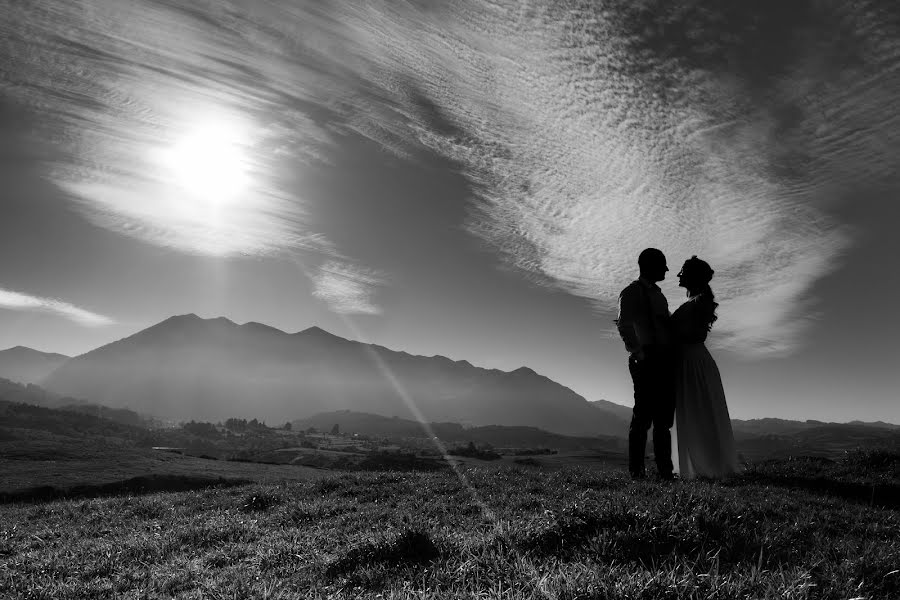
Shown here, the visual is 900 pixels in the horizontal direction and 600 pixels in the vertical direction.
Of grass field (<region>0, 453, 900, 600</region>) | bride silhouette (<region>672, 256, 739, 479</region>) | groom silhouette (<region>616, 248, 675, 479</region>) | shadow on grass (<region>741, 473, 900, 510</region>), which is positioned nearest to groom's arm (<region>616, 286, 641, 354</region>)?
groom silhouette (<region>616, 248, 675, 479</region>)

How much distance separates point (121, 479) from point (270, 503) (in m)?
22.2

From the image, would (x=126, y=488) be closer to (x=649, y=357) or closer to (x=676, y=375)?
(x=649, y=357)

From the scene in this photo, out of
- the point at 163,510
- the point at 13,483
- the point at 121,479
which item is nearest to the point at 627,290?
the point at 163,510

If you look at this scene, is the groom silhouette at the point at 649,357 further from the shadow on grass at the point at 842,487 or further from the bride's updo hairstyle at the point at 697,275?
the shadow on grass at the point at 842,487

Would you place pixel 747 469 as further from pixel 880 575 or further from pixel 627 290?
pixel 880 575

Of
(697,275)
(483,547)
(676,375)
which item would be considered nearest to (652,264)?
(697,275)

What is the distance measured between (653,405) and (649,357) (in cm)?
106

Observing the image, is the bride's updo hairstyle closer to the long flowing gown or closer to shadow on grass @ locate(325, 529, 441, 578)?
the long flowing gown

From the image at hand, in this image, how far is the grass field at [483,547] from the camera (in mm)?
3480

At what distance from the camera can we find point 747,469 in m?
13.8

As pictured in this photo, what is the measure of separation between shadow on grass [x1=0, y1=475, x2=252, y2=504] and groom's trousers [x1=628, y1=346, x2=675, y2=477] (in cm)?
1914

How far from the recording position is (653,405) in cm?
1099

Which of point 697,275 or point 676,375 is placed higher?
point 697,275

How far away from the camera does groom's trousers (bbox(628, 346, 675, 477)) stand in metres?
11.0
